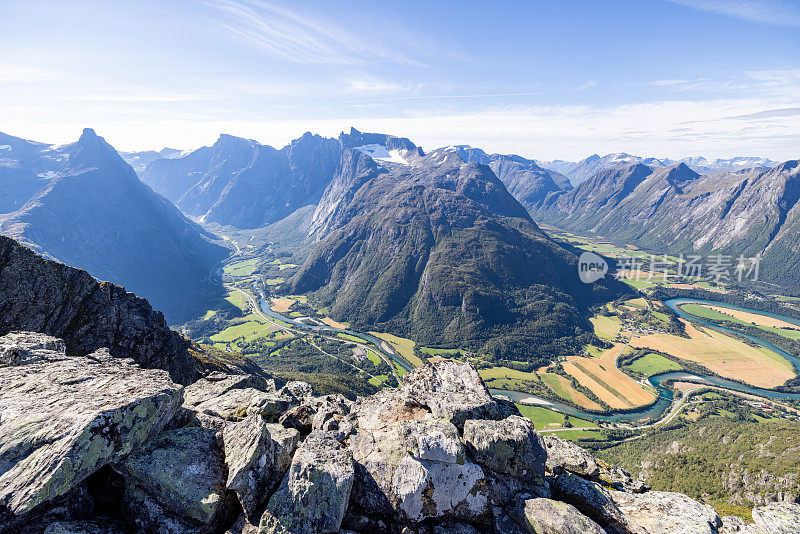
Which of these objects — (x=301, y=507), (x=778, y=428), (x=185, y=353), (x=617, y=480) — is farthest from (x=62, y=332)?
(x=778, y=428)

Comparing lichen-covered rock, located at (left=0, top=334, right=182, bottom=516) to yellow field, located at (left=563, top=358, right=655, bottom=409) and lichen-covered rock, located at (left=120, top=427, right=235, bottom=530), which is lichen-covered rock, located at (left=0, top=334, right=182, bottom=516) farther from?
yellow field, located at (left=563, top=358, right=655, bottom=409)

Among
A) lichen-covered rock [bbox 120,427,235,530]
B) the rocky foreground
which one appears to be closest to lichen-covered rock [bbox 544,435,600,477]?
the rocky foreground

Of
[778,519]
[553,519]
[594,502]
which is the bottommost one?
[778,519]

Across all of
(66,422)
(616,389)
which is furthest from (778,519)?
(616,389)

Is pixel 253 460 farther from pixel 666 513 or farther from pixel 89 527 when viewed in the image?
pixel 666 513

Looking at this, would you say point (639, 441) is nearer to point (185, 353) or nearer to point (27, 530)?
point (185, 353)

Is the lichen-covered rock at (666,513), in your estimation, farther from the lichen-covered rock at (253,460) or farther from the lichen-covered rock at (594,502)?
the lichen-covered rock at (253,460)
